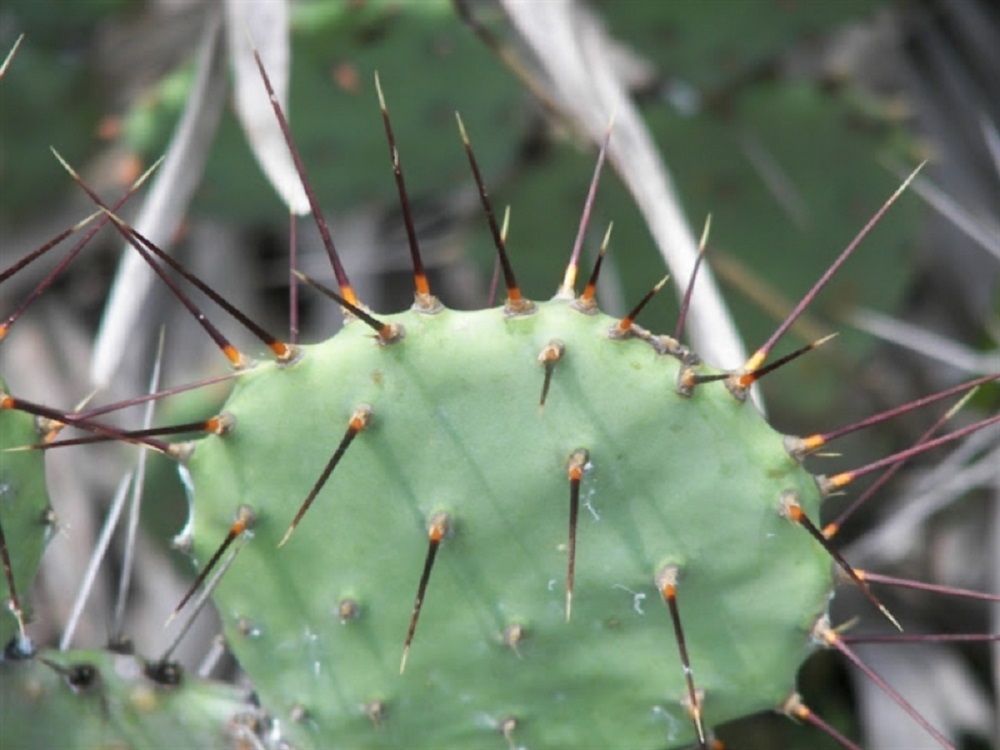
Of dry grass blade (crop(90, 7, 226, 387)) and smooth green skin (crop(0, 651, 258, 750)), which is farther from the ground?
dry grass blade (crop(90, 7, 226, 387))

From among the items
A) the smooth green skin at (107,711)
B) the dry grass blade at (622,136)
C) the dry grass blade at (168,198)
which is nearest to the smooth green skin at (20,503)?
the smooth green skin at (107,711)

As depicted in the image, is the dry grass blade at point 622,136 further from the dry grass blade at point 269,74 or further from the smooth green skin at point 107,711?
the smooth green skin at point 107,711

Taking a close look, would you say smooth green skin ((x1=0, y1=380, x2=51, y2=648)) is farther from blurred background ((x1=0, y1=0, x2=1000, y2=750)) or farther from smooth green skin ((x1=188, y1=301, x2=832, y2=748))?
blurred background ((x1=0, y1=0, x2=1000, y2=750))

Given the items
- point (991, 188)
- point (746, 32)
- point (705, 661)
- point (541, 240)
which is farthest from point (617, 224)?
point (705, 661)

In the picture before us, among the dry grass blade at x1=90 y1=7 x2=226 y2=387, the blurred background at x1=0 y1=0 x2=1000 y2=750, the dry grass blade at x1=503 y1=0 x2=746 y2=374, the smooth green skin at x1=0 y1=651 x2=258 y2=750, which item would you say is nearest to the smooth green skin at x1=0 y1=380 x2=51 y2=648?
the smooth green skin at x1=0 y1=651 x2=258 y2=750

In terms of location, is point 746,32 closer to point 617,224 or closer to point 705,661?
point 617,224
